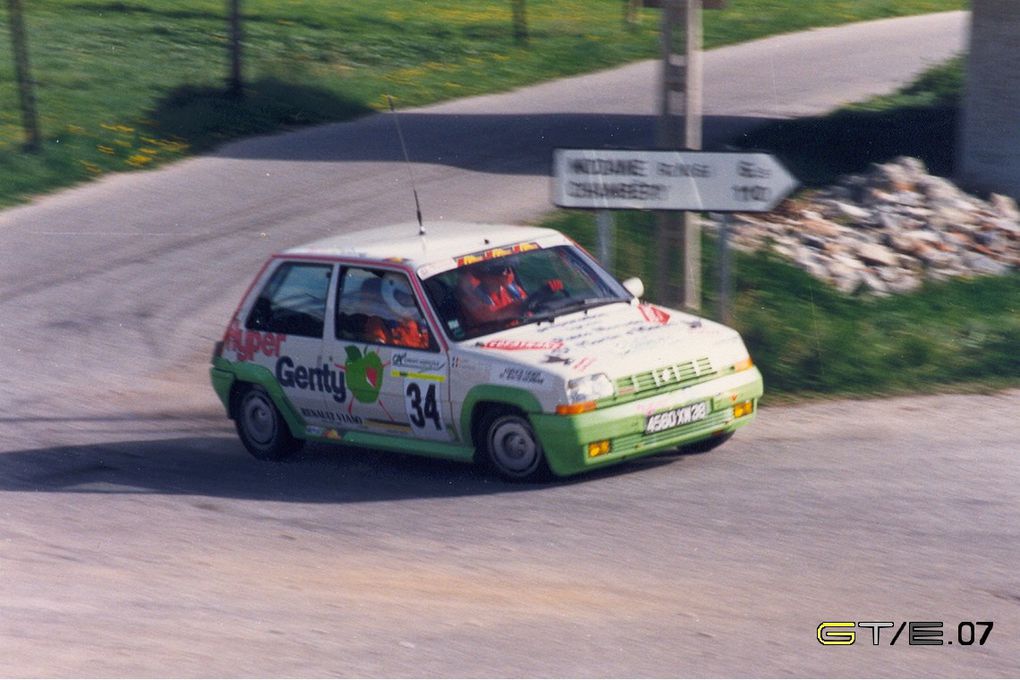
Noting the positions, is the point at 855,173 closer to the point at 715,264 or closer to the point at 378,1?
the point at 715,264

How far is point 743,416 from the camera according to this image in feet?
32.6

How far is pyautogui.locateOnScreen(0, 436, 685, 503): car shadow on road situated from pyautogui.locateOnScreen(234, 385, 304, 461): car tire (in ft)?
0.28

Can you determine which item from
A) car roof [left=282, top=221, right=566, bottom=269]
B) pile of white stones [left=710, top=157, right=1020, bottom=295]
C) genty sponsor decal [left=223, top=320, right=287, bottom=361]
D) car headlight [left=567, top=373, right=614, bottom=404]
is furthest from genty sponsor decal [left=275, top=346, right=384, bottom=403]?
pile of white stones [left=710, top=157, right=1020, bottom=295]

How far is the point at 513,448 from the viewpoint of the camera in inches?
374

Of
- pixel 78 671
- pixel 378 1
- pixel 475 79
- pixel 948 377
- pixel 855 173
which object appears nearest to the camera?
pixel 78 671

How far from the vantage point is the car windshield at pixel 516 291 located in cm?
985

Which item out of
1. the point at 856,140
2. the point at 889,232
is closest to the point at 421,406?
the point at 889,232

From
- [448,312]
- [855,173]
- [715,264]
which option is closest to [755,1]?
[855,173]

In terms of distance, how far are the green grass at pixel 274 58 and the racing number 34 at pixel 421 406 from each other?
42.3 ft

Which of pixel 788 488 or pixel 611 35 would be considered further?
pixel 611 35

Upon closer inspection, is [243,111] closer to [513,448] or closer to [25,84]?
[25,84]

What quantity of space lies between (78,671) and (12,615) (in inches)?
43.4

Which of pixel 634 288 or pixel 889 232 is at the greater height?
pixel 634 288

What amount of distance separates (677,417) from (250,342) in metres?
3.22
